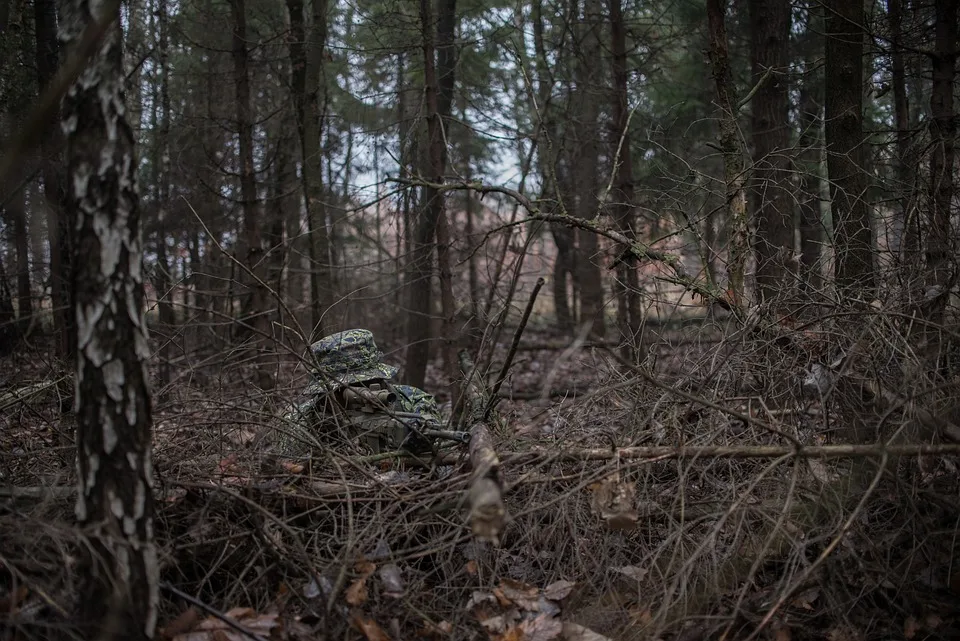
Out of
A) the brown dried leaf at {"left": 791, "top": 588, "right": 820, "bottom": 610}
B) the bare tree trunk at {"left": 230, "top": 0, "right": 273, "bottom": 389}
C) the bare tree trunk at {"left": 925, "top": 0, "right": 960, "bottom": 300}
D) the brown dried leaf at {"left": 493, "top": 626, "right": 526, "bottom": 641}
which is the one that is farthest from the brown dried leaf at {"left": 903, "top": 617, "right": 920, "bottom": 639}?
the bare tree trunk at {"left": 230, "top": 0, "right": 273, "bottom": 389}

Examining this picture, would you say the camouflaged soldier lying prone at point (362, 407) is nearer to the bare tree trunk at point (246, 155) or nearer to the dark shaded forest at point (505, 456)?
the dark shaded forest at point (505, 456)

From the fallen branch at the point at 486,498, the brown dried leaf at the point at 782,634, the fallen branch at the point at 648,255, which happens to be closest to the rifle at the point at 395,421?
the fallen branch at the point at 486,498

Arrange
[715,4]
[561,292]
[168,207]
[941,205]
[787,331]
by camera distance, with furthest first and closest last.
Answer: [561,292]
[168,207]
[715,4]
[941,205]
[787,331]

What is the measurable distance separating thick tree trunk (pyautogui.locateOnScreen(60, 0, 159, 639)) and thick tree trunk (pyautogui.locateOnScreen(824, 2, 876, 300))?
470 cm

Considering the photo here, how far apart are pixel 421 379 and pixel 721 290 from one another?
220 inches

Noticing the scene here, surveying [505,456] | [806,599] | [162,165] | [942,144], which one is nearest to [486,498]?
[505,456]

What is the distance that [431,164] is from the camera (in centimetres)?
873

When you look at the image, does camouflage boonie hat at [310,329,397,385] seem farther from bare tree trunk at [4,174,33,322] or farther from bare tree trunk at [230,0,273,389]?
bare tree trunk at [230,0,273,389]

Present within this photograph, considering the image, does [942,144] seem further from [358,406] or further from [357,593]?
[357,593]

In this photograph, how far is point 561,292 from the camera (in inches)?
618

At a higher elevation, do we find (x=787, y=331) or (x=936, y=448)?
(x=787, y=331)

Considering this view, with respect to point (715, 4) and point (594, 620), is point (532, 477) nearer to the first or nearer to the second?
point (594, 620)

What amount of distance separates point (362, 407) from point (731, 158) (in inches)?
134

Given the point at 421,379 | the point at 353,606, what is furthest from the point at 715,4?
the point at 421,379
